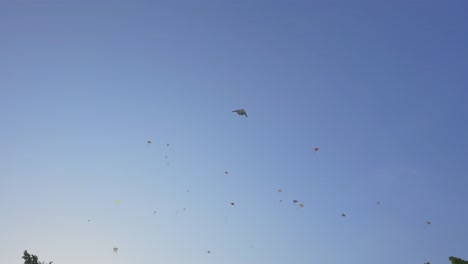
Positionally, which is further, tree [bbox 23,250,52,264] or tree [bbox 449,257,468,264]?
tree [bbox 23,250,52,264]

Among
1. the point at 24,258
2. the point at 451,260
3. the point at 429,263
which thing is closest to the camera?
the point at 451,260

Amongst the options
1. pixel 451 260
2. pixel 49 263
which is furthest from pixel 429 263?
pixel 49 263

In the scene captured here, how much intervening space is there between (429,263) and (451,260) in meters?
3.93

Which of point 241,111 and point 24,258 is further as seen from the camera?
point 24,258

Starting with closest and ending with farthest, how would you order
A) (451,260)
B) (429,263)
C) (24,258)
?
(451,260), (429,263), (24,258)

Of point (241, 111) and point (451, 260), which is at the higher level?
point (241, 111)

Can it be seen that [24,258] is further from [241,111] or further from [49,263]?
[241,111]

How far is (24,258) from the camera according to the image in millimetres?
46781

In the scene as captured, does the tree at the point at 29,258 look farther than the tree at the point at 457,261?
Yes

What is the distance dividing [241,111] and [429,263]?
27443mm

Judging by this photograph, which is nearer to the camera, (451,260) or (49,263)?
(451,260)

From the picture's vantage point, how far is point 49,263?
48469 millimetres

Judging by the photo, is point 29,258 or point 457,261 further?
point 29,258

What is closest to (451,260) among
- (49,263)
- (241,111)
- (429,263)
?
(429,263)
